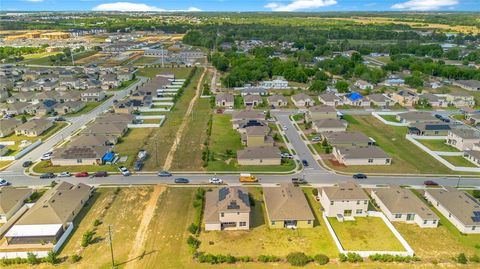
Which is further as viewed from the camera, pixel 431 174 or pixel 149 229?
pixel 431 174

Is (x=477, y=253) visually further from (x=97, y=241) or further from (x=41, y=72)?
(x=41, y=72)

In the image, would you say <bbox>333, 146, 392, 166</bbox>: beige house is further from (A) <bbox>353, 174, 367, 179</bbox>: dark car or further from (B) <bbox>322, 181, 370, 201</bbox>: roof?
(B) <bbox>322, 181, 370, 201</bbox>: roof

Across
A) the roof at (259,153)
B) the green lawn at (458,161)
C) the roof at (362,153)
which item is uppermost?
the roof at (259,153)

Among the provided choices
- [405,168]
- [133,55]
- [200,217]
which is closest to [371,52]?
[133,55]

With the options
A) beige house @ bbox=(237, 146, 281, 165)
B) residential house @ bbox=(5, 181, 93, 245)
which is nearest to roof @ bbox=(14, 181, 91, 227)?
residential house @ bbox=(5, 181, 93, 245)

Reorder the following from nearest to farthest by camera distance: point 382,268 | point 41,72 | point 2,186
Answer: point 382,268 → point 2,186 → point 41,72

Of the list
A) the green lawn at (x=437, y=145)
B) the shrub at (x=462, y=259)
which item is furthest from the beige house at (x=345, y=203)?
the green lawn at (x=437, y=145)

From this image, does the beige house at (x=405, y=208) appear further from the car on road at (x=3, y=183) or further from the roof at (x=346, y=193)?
the car on road at (x=3, y=183)
